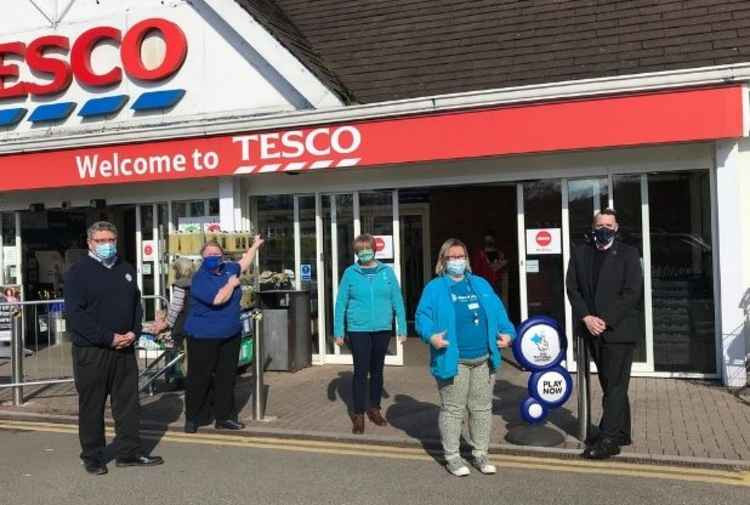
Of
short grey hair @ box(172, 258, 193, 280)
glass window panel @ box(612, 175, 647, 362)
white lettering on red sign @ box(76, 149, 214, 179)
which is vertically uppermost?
white lettering on red sign @ box(76, 149, 214, 179)

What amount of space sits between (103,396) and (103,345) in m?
0.41

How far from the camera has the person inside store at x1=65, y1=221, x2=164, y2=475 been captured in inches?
224

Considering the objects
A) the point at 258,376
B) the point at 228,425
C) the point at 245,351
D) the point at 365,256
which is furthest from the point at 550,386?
the point at 245,351

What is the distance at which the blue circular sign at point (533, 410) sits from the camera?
6348 millimetres

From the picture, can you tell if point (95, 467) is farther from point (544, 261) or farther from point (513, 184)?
point (513, 184)


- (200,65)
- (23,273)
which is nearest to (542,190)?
(200,65)

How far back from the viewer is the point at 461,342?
17.5ft

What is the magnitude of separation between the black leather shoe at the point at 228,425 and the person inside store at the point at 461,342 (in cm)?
230

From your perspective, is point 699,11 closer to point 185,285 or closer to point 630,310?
point 630,310

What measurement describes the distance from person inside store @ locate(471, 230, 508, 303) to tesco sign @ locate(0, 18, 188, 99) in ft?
17.8

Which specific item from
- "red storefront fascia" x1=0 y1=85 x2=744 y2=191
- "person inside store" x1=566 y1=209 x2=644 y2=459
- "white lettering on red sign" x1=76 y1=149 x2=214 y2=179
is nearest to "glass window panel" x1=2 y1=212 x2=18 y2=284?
"red storefront fascia" x1=0 y1=85 x2=744 y2=191

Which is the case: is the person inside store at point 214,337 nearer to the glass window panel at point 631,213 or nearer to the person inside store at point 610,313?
the person inside store at point 610,313

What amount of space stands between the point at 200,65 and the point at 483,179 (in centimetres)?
453

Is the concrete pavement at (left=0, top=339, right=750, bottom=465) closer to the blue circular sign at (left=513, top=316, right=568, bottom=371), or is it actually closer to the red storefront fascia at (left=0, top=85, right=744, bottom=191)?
the blue circular sign at (left=513, top=316, right=568, bottom=371)
